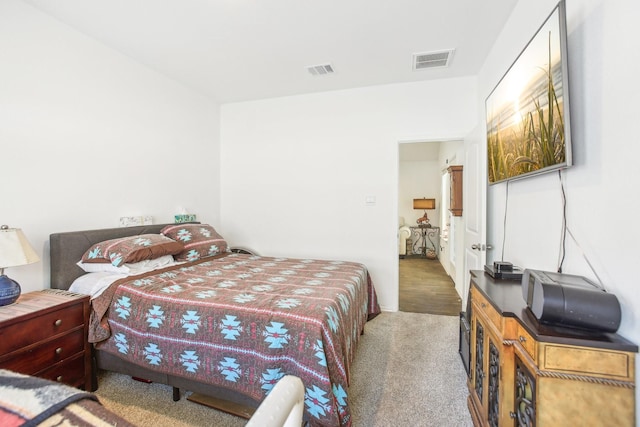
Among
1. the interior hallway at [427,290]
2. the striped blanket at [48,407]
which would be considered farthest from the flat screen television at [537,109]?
the interior hallway at [427,290]

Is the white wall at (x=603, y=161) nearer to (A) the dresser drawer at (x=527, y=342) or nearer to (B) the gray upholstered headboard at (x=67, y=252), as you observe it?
(A) the dresser drawer at (x=527, y=342)

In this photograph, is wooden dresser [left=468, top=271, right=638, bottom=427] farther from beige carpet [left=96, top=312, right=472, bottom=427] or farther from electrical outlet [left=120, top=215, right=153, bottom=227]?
electrical outlet [left=120, top=215, right=153, bottom=227]

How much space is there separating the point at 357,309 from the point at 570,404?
1378 millimetres

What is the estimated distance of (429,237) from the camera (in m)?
7.24

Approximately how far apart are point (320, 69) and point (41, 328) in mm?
3175

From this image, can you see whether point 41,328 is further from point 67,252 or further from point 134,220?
point 134,220

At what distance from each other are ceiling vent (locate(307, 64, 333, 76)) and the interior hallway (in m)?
2.99

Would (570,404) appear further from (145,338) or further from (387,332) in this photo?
(145,338)

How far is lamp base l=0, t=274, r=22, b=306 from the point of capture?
166 cm

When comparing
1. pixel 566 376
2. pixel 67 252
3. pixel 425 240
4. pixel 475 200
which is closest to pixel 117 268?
pixel 67 252

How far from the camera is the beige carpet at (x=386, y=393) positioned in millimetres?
1690

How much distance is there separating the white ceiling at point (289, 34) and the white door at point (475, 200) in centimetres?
93

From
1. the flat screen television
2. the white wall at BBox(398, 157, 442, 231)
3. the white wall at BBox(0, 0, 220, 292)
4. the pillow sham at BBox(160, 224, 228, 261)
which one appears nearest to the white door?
the flat screen television

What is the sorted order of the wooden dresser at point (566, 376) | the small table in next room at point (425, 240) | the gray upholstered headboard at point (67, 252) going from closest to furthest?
the wooden dresser at point (566, 376) → the gray upholstered headboard at point (67, 252) → the small table in next room at point (425, 240)
